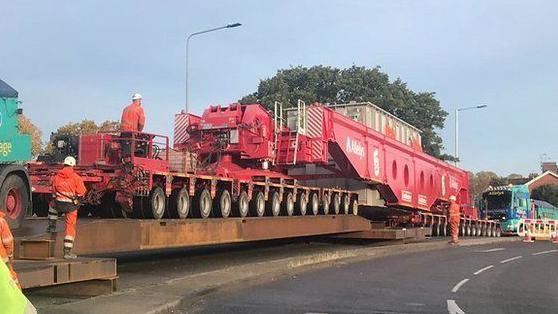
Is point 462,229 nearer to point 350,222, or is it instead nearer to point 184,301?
point 350,222

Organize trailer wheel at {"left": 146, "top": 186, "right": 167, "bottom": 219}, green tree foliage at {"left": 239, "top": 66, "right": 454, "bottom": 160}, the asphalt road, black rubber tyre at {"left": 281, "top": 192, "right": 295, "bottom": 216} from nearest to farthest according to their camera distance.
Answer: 1. the asphalt road
2. trailer wheel at {"left": 146, "top": 186, "right": 167, "bottom": 219}
3. black rubber tyre at {"left": 281, "top": 192, "right": 295, "bottom": 216}
4. green tree foliage at {"left": 239, "top": 66, "right": 454, "bottom": 160}

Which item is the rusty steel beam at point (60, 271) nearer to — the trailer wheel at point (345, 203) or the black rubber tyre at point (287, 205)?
the black rubber tyre at point (287, 205)

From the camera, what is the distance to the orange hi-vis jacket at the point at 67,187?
8.48 m

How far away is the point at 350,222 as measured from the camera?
1938cm

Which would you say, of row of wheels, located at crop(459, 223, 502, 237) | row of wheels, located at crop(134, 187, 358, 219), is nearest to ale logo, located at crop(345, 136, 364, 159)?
row of wheels, located at crop(134, 187, 358, 219)

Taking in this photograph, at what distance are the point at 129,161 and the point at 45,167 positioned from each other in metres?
1.57

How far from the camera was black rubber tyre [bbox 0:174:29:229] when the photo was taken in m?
8.83

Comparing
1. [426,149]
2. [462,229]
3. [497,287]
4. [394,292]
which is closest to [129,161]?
[394,292]

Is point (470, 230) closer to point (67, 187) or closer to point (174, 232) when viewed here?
point (174, 232)

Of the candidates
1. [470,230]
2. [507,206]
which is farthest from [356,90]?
[470,230]

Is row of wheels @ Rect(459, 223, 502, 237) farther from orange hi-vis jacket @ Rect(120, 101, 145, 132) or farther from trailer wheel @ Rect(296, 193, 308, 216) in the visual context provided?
orange hi-vis jacket @ Rect(120, 101, 145, 132)

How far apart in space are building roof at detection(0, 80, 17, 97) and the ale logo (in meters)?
10.6

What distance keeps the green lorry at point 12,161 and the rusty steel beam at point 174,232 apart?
3.12 feet

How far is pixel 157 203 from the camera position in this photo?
11.3m
